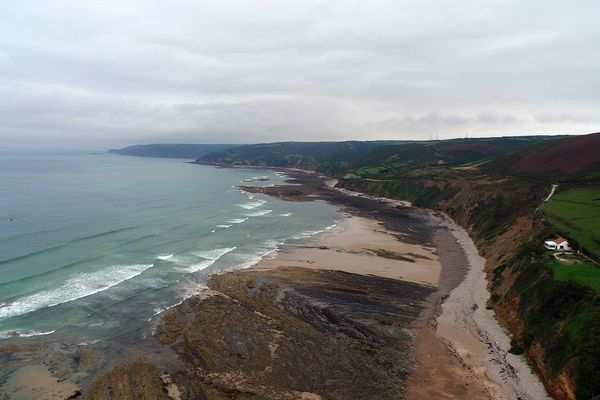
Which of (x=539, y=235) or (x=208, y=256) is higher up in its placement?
(x=539, y=235)

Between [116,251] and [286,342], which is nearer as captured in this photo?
[286,342]

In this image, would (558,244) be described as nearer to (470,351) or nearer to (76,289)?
(470,351)

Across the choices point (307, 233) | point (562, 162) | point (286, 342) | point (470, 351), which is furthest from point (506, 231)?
point (562, 162)

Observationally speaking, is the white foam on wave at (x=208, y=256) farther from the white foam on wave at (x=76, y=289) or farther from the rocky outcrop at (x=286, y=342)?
the rocky outcrop at (x=286, y=342)

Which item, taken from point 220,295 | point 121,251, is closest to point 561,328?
point 220,295

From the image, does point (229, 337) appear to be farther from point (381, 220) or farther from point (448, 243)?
point (381, 220)

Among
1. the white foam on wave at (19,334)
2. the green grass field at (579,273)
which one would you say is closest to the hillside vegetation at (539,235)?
the green grass field at (579,273)

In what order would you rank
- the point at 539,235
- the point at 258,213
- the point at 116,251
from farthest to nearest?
the point at 258,213, the point at 116,251, the point at 539,235
